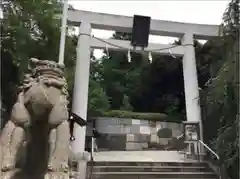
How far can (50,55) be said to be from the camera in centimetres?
1026

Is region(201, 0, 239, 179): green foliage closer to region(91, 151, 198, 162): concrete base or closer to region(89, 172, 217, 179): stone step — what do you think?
region(89, 172, 217, 179): stone step

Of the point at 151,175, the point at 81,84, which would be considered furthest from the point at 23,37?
the point at 151,175

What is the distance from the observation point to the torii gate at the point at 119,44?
10438mm

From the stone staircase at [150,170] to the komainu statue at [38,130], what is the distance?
3661 mm

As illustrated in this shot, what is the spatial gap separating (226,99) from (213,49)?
4303 mm

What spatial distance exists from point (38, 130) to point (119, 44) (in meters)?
7.83

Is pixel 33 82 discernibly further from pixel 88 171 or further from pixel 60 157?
pixel 88 171

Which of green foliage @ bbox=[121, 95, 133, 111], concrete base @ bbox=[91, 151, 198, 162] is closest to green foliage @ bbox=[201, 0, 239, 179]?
concrete base @ bbox=[91, 151, 198, 162]

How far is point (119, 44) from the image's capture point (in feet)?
37.7

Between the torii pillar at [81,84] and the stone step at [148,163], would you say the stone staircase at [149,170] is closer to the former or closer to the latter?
the stone step at [148,163]

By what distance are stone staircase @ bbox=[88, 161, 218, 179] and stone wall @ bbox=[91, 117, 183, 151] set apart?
5820mm

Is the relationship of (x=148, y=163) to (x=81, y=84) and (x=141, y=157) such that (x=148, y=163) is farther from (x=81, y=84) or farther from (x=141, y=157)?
(x=81, y=84)

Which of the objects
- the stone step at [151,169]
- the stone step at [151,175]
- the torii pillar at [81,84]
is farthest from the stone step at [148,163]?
the torii pillar at [81,84]

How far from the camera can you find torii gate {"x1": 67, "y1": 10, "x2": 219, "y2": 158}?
1044cm
